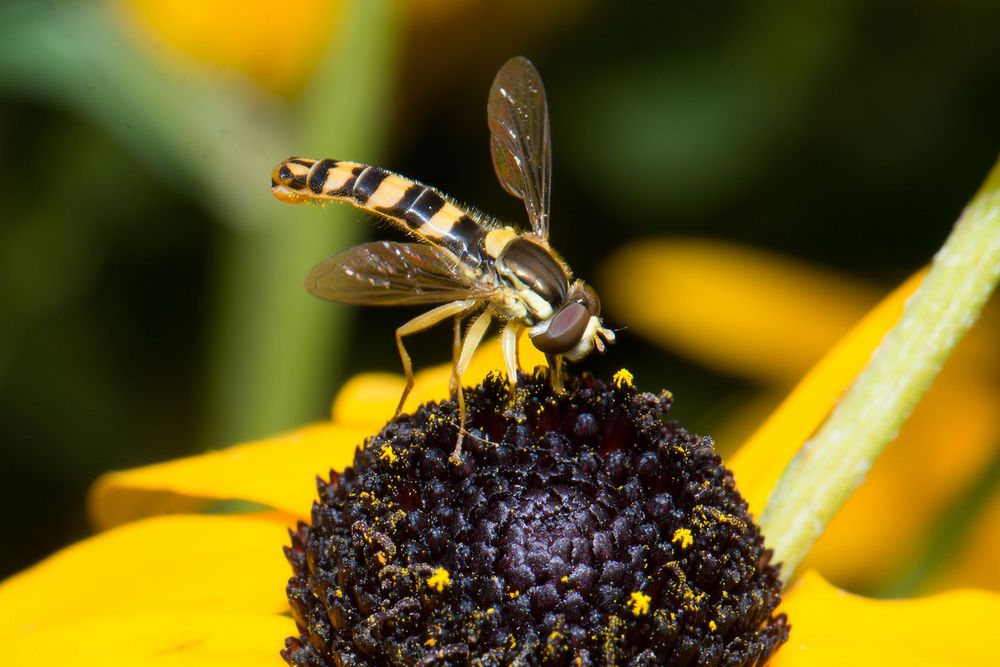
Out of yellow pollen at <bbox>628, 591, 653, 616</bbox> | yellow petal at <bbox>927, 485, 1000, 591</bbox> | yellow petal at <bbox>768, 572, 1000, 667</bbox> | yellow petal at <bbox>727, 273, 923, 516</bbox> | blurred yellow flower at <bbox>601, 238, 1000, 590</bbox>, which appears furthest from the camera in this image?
blurred yellow flower at <bbox>601, 238, 1000, 590</bbox>

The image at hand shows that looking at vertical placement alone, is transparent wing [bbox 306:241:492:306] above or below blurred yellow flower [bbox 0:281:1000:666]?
above

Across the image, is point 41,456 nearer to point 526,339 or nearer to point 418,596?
point 526,339

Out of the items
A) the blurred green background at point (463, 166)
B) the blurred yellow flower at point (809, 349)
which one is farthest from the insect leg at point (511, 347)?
the blurred yellow flower at point (809, 349)

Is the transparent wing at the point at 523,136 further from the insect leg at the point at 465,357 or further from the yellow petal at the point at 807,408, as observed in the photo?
the yellow petal at the point at 807,408

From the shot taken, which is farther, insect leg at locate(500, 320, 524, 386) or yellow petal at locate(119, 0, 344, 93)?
yellow petal at locate(119, 0, 344, 93)

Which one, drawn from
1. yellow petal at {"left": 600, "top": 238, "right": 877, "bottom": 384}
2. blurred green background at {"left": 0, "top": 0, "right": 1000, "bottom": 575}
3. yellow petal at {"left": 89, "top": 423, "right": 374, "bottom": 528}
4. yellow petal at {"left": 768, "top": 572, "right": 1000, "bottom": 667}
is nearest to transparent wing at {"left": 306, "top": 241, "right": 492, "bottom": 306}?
yellow petal at {"left": 89, "top": 423, "right": 374, "bottom": 528}

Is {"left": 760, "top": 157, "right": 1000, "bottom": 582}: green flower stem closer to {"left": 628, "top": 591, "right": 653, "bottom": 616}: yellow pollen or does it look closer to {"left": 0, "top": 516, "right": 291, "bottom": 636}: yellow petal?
{"left": 628, "top": 591, "right": 653, "bottom": 616}: yellow pollen
